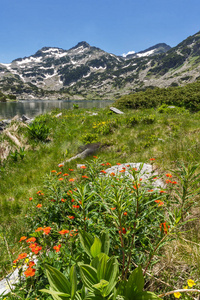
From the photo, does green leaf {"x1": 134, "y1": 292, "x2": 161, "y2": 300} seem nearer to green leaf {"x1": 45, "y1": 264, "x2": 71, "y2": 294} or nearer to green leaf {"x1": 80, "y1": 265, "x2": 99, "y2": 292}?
green leaf {"x1": 80, "y1": 265, "x2": 99, "y2": 292}

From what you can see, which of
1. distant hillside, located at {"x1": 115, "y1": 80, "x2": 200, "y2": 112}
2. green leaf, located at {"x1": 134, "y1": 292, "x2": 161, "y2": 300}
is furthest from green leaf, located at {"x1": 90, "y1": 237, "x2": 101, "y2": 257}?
distant hillside, located at {"x1": 115, "y1": 80, "x2": 200, "y2": 112}

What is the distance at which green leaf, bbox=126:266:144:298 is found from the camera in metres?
1.39

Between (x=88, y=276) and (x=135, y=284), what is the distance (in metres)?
0.43

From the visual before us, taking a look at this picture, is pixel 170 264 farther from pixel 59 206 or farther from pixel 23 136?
pixel 23 136

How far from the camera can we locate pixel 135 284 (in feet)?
4.64

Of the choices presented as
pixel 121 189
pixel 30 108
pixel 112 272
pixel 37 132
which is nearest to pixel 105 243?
pixel 112 272

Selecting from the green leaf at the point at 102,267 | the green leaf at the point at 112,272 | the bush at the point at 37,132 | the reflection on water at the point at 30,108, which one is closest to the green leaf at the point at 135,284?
the green leaf at the point at 112,272

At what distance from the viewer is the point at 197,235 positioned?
93.7 inches

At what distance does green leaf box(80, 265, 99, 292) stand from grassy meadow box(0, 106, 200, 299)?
117mm

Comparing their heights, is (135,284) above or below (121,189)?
below

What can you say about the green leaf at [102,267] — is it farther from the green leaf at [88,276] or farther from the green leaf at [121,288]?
the green leaf at [121,288]

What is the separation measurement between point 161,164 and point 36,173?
4.90m

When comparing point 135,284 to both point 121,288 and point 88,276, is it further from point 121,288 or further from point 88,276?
point 88,276

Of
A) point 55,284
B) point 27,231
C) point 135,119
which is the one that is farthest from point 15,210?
point 135,119
